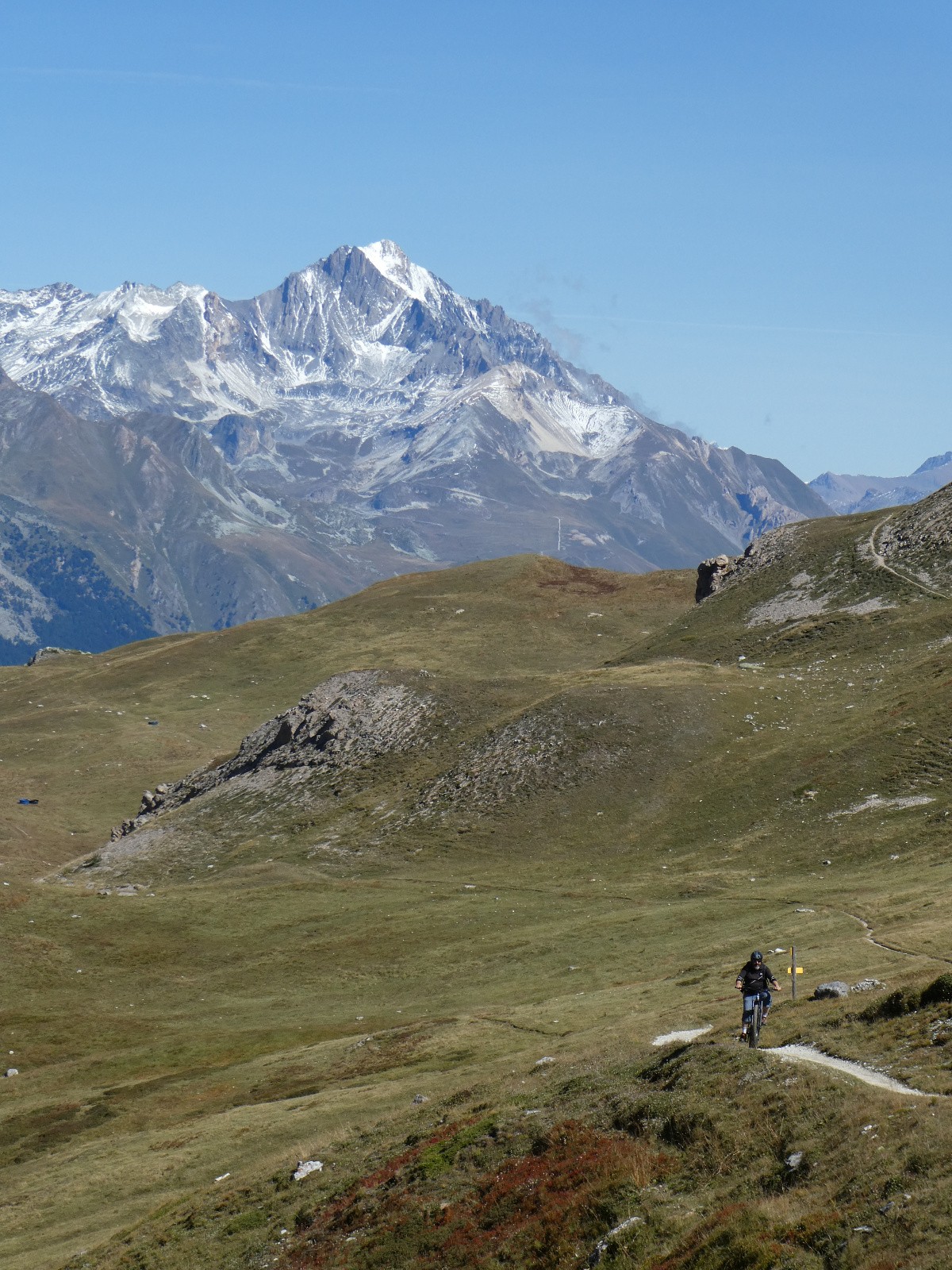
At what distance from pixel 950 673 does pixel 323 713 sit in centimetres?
6017

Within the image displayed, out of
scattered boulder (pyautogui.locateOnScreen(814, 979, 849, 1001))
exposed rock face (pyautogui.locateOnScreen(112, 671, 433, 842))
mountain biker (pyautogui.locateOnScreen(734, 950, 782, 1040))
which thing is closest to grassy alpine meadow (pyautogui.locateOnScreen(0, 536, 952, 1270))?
mountain biker (pyautogui.locateOnScreen(734, 950, 782, 1040))

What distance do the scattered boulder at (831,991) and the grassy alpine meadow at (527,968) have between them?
195cm

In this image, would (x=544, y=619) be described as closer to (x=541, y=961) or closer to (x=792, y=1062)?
(x=541, y=961)

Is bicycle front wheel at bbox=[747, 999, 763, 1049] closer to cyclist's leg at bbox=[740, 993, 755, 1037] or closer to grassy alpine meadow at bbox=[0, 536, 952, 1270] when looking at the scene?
cyclist's leg at bbox=[740, 993, 755, 1037]

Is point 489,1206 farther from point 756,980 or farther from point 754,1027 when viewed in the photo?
point 756,980

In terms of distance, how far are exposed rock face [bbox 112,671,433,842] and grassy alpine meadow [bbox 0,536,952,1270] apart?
2.77 metres

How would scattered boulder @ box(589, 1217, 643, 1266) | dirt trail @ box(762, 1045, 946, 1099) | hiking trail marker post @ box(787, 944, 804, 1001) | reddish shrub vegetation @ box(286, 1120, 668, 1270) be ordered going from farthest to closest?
hiking trail marker post @ box(787, 944, 804, 1001), dirt trail @ box(762, 1045, 946, 1099), reddish shrub vegetation @ box(286, 1120, 668, 1270), scattered boulder @ box(589, 1217, 643, 1266)

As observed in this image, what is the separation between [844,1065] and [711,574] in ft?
507

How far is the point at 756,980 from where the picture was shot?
38.4 metres

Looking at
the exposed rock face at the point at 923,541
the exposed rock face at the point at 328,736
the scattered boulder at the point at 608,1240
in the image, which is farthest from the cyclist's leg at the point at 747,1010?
the exposed rock face at the point at 923,541

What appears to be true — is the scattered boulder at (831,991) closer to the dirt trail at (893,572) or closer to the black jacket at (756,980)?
the black jacket at (756,980)

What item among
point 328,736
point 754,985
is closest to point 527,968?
point 754,985

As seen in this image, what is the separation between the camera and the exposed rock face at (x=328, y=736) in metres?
130

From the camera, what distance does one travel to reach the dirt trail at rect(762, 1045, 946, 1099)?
3080 cm
